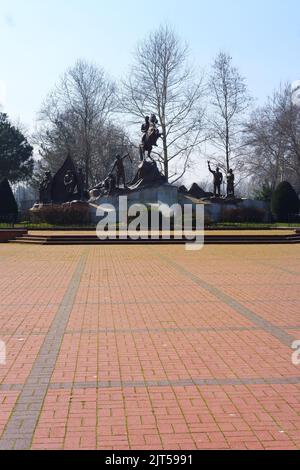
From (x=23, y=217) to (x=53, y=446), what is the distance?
1576 inches

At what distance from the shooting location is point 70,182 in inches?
1633

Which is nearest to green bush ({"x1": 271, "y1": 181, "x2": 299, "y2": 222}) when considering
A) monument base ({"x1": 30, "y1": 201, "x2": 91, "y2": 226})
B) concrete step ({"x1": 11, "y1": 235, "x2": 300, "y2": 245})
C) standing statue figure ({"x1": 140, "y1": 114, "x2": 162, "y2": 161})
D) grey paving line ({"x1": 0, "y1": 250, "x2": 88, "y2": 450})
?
standing statue figure ({"x1": 140, "y1": 114, "x2": 162, "y2": 161})

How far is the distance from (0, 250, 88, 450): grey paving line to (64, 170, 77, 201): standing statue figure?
111 feet

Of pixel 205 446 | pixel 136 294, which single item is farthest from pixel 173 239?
pixel 205 446

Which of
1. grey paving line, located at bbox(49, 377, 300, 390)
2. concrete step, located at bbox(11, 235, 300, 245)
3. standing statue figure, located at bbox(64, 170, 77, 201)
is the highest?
standing statue figure, located at bbox(64, 170, 77, 201)

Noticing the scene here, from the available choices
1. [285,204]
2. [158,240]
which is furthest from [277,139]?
[158,240]

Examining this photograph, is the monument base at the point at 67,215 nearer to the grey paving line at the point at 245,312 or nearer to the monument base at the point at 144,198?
the monument base at the point at 144,198

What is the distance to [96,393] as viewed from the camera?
5.05 metres

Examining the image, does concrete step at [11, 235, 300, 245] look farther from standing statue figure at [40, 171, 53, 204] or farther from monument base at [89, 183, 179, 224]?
standing statue figure at [40, 171, 53, 204]

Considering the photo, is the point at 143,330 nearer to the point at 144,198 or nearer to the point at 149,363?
the point at 149,363

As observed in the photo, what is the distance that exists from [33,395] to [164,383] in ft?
4.24

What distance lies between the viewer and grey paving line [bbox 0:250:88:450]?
4039 millimetres

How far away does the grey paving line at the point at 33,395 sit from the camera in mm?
4039
